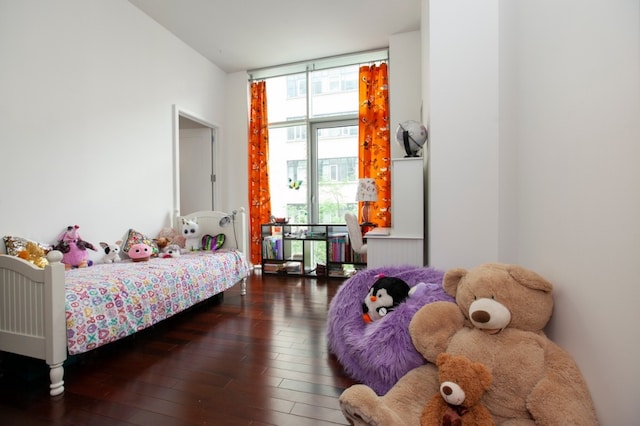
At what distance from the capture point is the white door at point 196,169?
14.1 feet

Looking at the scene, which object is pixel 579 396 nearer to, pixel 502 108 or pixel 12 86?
pixel 502 108

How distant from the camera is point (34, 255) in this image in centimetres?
185

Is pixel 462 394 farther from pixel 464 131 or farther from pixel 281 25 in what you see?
pixel 281 25

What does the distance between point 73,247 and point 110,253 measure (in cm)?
35

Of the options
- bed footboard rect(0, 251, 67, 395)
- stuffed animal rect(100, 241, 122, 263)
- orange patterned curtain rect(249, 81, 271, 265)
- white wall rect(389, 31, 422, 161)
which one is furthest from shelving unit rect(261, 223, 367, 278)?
bed footboard rect(0, 251, 67, 395)

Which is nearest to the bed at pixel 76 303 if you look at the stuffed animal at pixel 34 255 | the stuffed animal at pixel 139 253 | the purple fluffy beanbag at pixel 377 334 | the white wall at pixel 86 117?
the stuffed animal at pixel 34 255

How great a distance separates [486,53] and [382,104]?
2032mm

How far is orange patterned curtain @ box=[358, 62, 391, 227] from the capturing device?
12.3 feet

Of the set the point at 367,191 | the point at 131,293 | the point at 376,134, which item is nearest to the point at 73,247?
the point at 131,293

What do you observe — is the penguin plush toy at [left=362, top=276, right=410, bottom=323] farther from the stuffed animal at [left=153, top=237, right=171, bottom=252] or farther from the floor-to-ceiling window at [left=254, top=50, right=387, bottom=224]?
the floor-to-ceiling window at [left=254, top=50, right=387, bottom=224]

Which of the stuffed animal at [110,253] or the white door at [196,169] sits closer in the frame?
the stuffed animal at [110,253]

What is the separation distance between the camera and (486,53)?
1.79 m

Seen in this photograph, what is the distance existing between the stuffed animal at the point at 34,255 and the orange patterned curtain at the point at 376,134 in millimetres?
3040

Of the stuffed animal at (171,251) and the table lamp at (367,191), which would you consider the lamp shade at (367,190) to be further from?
the stuffed animal at (171,251)
